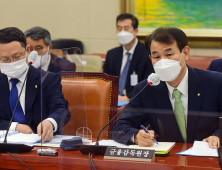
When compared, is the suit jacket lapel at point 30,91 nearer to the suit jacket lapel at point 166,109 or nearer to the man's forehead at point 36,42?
the suit jacket lapel at point 166,109

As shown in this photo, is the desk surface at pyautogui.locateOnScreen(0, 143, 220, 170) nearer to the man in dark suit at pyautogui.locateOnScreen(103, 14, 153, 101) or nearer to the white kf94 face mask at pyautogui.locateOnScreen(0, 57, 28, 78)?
the white kf94 face mask at pyautogui.locateOnScreen(0, 57, 28, 78)

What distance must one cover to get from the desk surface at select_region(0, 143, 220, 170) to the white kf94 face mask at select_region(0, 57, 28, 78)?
554 mm

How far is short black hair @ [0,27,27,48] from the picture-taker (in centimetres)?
184

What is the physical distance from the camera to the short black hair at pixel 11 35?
6.03 feet

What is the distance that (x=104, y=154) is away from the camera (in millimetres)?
1313

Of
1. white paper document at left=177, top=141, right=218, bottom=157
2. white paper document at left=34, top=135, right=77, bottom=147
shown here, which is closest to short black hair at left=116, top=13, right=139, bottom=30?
white paper document at left=34, top=135, right=77, bottom=147

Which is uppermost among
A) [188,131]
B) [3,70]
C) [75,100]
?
[3,70]

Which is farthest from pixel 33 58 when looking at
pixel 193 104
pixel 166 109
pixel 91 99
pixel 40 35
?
pixel 40 35

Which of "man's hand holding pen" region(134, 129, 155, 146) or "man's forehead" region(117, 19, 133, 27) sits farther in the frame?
"man's forehead" region(117, 19, 133, 27)

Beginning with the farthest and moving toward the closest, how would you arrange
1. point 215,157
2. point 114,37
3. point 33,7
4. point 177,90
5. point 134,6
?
point 134,6 → point 114,37 → point 33,7 → point 177,90 → point 215,157

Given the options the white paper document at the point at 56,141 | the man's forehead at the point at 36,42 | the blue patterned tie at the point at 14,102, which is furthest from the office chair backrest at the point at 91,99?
the man's forehead at the point at 36,42

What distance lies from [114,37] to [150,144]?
3008mm

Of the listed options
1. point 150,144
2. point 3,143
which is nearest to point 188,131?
point 150,144

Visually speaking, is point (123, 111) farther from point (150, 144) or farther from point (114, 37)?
point (114, 37)
